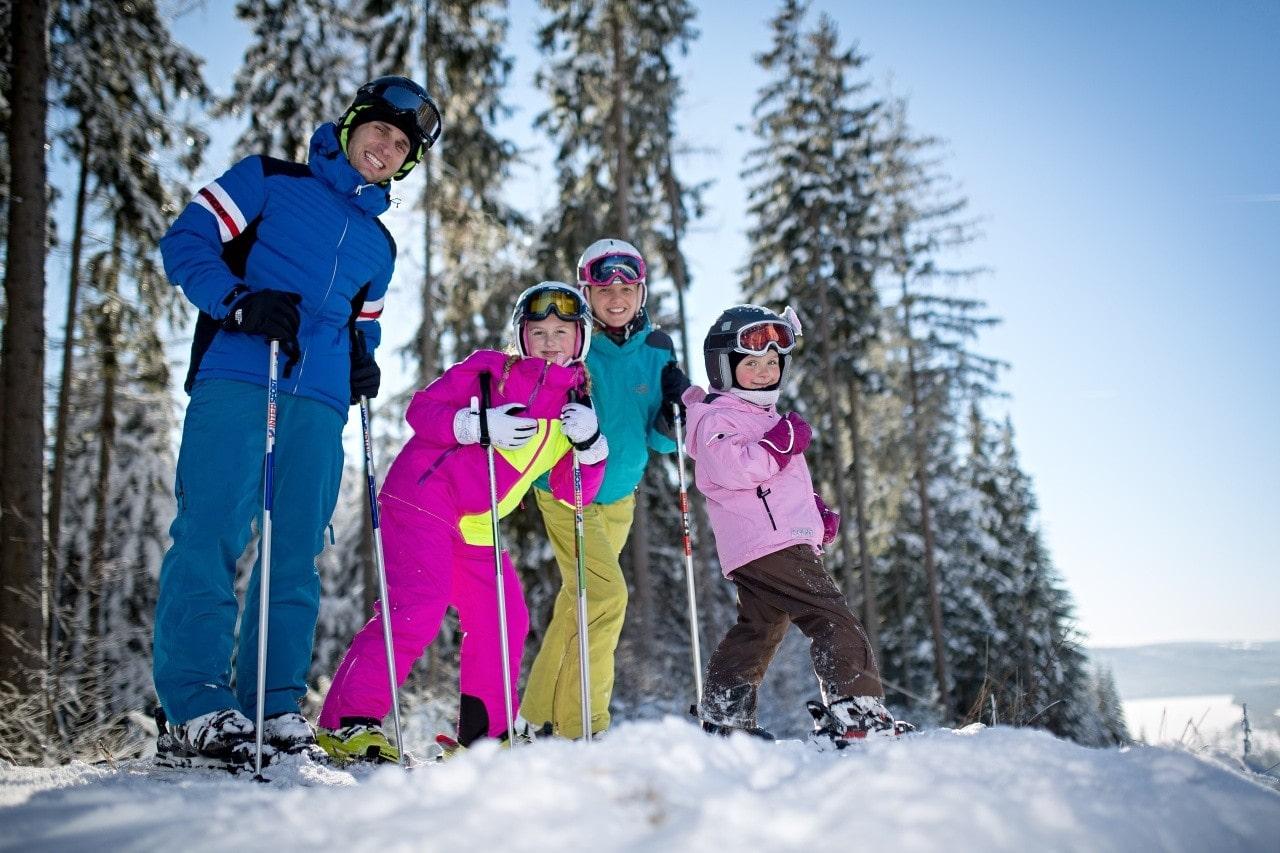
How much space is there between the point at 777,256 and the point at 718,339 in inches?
695

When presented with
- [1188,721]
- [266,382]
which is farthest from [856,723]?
[266,382]

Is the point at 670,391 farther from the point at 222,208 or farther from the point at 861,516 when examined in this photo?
the point at 861,516

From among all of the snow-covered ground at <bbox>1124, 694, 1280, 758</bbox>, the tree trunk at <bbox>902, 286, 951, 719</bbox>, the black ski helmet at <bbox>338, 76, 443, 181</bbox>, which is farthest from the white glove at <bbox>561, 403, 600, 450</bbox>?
the tree trunk at <bbox>902, 286, 951, 719</bbox>

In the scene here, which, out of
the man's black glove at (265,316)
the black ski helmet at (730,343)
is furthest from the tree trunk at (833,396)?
the man's black glove at (265,316)

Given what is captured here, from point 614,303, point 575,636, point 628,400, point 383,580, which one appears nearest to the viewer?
point 383,580

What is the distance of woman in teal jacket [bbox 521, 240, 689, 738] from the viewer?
13.9 feet

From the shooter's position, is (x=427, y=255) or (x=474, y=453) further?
(x=427, y=255)

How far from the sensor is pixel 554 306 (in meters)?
4.24

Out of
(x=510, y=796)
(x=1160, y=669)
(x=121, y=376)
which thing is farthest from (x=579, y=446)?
(x=1160, y=669)

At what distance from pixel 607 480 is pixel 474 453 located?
86cm

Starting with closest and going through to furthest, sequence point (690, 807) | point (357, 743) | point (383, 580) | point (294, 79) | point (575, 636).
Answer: point (690, 807) < point (357, 743) < point (383, 580) < point (575, 636) < point (294, 79)

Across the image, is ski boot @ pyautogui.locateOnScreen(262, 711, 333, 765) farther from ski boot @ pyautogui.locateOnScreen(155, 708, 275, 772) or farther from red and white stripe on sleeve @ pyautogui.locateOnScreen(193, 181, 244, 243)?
red and white stripe on sleeve @ pyautogui.locateOnScreen(193, 181, 244, 243)

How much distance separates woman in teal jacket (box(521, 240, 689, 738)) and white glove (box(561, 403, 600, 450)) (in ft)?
1.58

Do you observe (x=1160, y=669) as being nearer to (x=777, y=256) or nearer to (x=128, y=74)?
(x=777, y=256)
